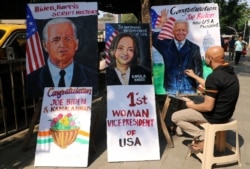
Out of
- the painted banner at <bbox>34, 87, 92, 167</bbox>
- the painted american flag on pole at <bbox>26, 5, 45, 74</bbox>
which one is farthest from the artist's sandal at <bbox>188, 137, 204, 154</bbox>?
the painted american flag on pole at <bbox>26, 5, 45, 74</bbox>

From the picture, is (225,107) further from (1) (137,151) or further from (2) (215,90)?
(1) (137,151)

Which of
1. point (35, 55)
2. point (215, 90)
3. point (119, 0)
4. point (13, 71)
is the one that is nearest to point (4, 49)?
point (13, 71)

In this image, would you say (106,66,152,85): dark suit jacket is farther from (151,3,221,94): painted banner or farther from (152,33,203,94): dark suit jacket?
(152,33,203,94): dark suit jacket

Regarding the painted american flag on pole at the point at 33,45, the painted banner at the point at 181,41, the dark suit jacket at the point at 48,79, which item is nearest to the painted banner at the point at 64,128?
the dark suit jacket at the point at 48,79

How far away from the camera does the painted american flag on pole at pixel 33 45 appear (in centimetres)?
435

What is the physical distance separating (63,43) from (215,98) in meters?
2.03

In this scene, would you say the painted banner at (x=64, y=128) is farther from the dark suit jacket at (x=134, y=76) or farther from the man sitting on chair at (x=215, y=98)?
the man sitting on chair at (x=215, y=98)

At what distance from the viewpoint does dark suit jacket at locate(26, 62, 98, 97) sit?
436cm

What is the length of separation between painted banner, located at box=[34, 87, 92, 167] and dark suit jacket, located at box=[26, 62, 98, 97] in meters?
0.07

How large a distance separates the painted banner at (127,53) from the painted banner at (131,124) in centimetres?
13

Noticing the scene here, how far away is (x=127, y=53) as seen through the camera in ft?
14.4

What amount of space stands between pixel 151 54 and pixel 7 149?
96.9 inches

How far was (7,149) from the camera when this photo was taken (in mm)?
4789

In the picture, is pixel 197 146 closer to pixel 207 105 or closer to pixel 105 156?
pixel 207 105
